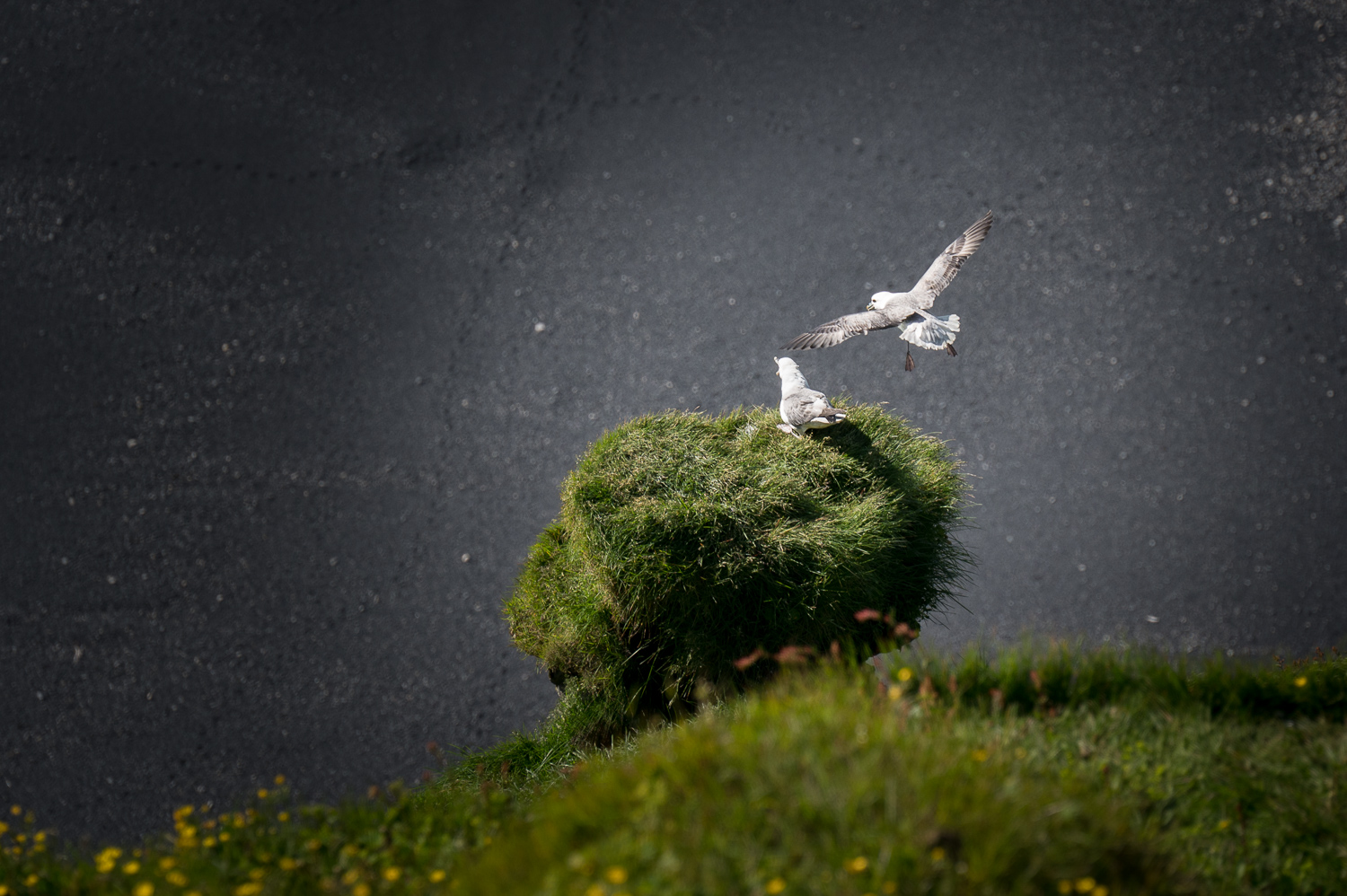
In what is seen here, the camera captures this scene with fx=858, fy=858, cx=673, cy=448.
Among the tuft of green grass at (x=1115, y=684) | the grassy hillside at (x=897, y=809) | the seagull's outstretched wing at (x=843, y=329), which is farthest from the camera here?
the seagull's outstretched wing at (x=843, y=329)

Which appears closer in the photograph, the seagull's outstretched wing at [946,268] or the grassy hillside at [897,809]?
the grassy hillside at [897,809]

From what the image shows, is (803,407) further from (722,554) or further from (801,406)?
(722,554)

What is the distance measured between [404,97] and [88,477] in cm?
190

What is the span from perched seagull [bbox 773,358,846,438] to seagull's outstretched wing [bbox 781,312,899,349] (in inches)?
5.1

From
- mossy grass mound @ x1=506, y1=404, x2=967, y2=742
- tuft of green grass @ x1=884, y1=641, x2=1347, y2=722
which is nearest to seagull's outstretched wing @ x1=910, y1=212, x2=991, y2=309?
mossy grass mound @ x1=506, y1=404, x2=967, y2=742

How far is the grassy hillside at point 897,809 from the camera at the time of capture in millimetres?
1189

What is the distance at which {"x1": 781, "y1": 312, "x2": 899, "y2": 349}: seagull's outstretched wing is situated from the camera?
1905 millimetres

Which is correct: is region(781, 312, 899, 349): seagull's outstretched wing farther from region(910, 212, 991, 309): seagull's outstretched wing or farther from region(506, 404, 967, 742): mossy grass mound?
region(506, 404, 967, 742): mossy grass mound

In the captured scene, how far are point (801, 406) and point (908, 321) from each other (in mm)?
316

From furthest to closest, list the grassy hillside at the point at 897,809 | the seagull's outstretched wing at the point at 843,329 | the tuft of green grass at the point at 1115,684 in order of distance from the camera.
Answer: the seagull's outstretched wing at the point at 843,329
the tuft of green grass at the point at 1115,684
the grassy hillside at the point at 897,809

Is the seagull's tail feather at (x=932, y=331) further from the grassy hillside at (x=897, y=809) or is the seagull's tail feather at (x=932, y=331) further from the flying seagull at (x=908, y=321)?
the grassy hillside at (x=897, y=809)

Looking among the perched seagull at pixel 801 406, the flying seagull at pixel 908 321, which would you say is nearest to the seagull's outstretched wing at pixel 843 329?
the flying seagull at pixel 908 321

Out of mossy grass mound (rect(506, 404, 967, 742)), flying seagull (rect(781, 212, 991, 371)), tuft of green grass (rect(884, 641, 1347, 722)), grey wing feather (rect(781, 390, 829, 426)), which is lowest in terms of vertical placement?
tuft of green grass (rect(884, 641, 1347, 722))

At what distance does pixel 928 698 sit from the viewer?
1.60m
